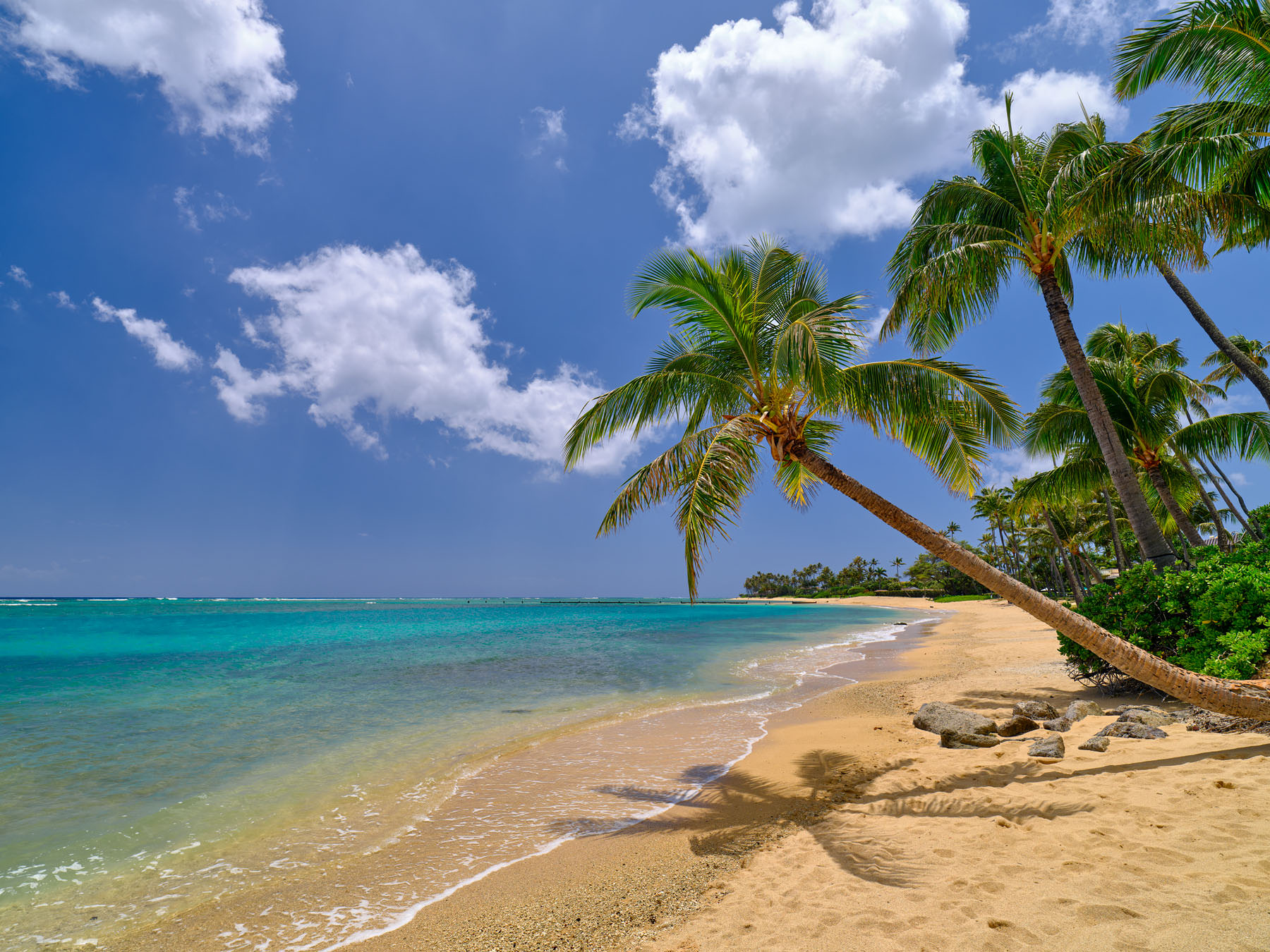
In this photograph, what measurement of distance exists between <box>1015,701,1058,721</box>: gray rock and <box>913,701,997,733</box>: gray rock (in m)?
0.62

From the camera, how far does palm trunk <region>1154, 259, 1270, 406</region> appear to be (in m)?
10.4

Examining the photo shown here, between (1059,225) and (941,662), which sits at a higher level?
(1059,225)

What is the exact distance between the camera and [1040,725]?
7.42 metres

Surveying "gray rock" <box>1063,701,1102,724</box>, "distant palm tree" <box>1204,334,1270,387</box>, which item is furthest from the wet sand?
"distant palm tree" <box>1204,334,1270,387</box>

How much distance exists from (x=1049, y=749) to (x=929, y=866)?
307 cm

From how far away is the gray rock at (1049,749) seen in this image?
5.87 metres

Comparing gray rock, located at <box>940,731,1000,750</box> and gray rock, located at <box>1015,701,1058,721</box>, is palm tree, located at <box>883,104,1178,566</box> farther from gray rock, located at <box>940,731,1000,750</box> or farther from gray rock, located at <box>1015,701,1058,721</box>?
gray rock, located at <box>940,731,1000,750</box>

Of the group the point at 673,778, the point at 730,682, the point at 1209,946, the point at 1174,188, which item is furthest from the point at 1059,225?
the point at 730,682

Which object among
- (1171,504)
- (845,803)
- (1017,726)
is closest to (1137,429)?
→ (1171,504)

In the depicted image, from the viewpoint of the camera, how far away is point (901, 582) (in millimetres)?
91500

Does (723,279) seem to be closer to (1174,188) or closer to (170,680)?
(1174,188)

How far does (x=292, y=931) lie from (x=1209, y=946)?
559 cm

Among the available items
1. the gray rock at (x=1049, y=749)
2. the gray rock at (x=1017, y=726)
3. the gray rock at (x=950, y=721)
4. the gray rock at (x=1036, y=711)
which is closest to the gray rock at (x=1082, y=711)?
the gray rock at (x=1036, y=711)

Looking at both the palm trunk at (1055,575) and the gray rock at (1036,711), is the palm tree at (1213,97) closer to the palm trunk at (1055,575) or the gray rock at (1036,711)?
the gray rock at (1036,711)
